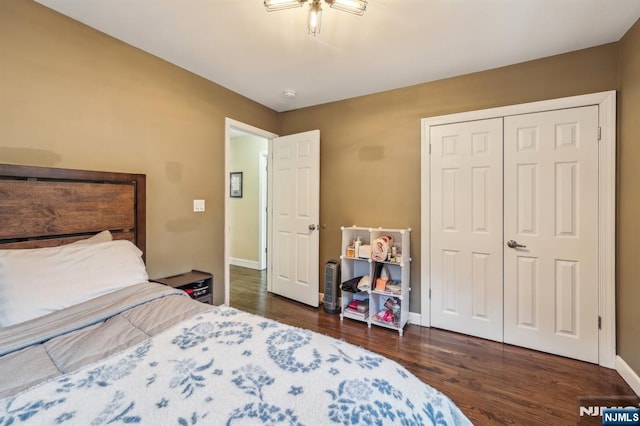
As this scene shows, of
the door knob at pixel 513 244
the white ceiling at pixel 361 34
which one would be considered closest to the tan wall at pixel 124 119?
the white ceiling at pixel 361 34

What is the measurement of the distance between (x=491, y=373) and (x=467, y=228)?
3.90ft

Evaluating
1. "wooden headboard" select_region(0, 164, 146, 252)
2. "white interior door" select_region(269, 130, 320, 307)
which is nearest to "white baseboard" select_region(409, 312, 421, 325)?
"white interior door" select_region(269, 130, 320, 307)

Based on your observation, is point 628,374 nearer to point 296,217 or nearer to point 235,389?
point 235,389

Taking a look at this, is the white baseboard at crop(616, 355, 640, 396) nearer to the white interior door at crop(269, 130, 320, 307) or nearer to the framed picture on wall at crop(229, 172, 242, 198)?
the white interior door at crop(269, 130, 320, 307)

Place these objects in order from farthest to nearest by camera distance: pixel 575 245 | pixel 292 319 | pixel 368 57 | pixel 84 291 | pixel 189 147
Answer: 1. pixel 292 319
2. pixel 189 147
3. pixel 368 57
4. pixel 575 245
5. pixel 84 291

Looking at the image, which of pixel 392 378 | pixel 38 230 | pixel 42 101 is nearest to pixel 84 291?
pixel 38 230

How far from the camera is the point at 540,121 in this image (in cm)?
227

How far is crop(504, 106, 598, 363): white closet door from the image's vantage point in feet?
6.98

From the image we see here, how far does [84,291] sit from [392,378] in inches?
60.4

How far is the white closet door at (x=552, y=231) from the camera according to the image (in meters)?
2.13

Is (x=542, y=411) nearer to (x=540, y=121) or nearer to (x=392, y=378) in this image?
(x=392, y=378)

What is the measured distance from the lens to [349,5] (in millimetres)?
1609

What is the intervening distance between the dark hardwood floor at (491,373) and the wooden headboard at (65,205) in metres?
1.79

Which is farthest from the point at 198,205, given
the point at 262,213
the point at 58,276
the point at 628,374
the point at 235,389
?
the point at 628,374
